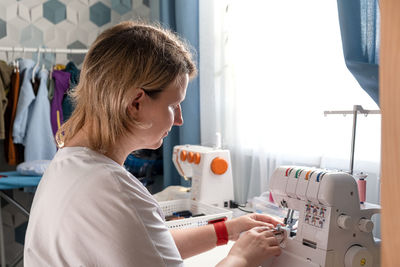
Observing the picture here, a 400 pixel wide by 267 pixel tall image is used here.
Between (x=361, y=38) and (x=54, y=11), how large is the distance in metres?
2.53

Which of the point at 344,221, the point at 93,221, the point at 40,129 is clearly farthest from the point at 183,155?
the point at 40,129

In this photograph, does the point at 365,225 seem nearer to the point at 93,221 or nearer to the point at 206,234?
the point at 206,234

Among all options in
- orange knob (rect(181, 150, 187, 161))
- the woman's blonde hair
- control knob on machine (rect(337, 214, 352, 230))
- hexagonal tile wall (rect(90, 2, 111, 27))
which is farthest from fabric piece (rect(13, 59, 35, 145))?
control knob on machine (rect(337, 214, 352, 230))

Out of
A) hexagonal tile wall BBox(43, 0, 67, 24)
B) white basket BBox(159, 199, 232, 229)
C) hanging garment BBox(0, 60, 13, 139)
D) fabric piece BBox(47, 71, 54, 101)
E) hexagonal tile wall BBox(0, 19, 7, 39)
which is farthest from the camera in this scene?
→ hexagonal tile wall BBox(43, 0, 67, 24)

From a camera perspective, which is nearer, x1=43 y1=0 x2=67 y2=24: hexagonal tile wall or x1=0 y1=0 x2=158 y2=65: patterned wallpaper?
x1=0 y1=0 x2=158 y2=65: patterned wallpaper

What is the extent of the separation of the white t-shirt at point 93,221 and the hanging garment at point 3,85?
2.09 meters

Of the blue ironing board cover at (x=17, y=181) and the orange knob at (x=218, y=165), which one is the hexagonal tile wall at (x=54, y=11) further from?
the orange knob at (x=218, y=165)

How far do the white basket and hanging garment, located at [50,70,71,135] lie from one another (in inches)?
56.5

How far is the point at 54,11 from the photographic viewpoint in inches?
129

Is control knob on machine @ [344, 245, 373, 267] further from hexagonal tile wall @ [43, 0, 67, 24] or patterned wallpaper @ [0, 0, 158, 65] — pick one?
hexagonal tile wall @ [43, 0, 67, 24]

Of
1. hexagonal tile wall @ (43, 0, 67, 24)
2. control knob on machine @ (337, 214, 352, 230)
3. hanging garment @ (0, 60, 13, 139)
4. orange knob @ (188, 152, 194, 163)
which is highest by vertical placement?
hexagonal tile wall @ (43, 0, 67, 24)

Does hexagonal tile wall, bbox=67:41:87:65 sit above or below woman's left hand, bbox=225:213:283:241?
above

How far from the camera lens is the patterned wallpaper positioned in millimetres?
3150

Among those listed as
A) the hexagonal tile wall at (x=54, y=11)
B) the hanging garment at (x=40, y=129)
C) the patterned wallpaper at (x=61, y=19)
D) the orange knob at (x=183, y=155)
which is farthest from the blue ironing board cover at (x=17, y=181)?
the hexagonal tile wall at (x=54, y=11)
